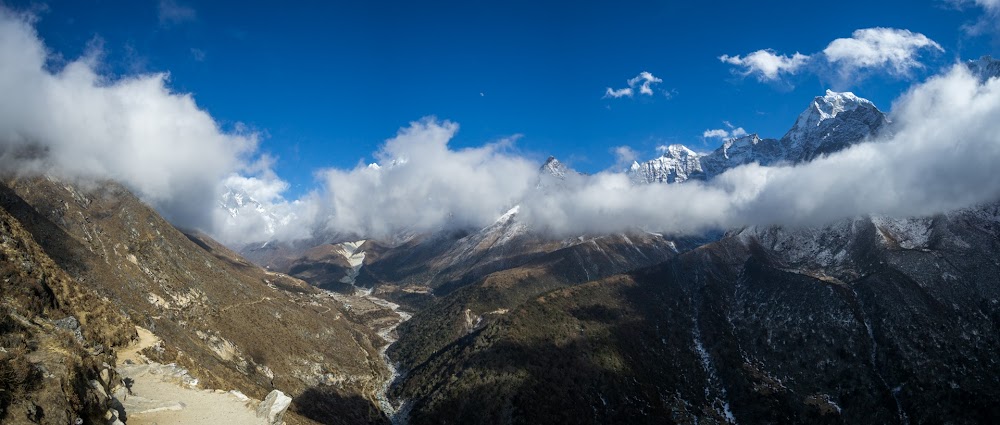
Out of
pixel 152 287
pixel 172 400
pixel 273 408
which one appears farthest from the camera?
pixel 152 287

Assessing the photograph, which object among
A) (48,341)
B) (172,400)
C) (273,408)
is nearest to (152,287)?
(172,400)

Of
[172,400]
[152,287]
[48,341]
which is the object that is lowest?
[172,400]

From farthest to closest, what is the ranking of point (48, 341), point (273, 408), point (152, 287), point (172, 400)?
1. point (152, 287)
2. point (273, 408)
3. point (172, 400)
4. point (48, 341)

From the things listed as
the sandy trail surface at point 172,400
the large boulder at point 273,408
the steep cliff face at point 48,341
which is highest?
the steep cliff face at point 48,341

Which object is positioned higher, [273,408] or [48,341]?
[48,341]

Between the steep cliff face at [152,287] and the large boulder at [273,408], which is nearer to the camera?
the large boulder at [273,408]

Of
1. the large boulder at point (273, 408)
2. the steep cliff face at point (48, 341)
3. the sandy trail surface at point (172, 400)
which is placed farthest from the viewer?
the large boulder at point (273, 408)

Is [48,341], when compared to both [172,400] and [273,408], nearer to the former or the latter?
[172,400]

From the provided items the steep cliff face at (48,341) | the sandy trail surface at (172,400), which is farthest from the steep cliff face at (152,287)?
the sandy trail surface at (172,400)

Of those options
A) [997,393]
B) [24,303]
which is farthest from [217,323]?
[997,393]

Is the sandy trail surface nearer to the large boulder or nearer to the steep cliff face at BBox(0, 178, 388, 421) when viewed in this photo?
the large boulder

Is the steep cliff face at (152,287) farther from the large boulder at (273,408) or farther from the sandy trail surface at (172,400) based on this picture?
the large boulder at (273,408)
